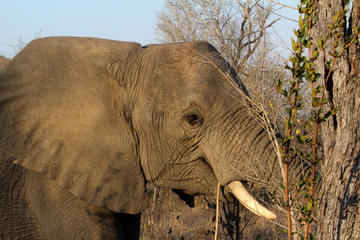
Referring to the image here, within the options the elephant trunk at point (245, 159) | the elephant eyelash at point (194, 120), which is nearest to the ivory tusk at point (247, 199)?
the elephant trunk at point (245, 159)

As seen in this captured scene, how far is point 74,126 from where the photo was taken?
3355mm

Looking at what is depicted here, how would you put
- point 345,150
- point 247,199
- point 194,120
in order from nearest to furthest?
point 345,150
point 247,199
point 194,120

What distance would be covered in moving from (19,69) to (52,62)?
0.76 ft

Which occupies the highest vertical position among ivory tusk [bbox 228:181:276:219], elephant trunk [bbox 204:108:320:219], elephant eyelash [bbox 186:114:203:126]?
elephant eyelash [bbox 186:114:203:126]

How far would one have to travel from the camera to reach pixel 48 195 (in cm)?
340

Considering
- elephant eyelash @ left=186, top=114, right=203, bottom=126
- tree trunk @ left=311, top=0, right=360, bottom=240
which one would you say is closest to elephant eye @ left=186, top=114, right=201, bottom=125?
elephant eyelash @ left=186, top=114, right=203, bottom=126

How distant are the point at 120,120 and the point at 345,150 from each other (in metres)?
1.55

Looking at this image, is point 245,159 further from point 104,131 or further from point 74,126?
point 74,126

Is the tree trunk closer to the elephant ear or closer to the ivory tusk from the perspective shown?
the ivory tusk

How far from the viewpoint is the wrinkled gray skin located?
3.31 meters

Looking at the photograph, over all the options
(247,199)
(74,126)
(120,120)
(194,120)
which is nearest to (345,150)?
(247,199)

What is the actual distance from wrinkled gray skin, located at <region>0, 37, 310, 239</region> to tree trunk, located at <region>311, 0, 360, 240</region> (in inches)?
31.2

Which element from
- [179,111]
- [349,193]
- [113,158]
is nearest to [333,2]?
[349,193]

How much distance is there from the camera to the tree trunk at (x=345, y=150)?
2447 mm
